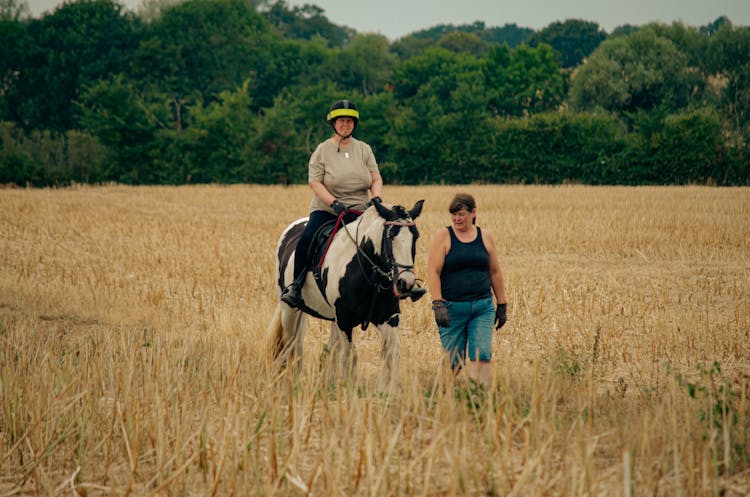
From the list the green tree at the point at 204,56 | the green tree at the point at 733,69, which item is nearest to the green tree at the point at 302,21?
the green tree at the point at 204,56

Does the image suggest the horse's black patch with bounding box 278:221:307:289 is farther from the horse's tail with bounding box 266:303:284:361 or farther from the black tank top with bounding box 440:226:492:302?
the black tank top with bounding box 440:226:492:302

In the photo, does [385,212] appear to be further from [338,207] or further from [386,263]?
[338,207]

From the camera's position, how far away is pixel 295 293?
25.8 ft

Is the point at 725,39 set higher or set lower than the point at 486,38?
lower

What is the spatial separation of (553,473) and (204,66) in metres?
78.9

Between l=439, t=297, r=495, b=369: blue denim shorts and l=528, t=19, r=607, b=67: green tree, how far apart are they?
118m

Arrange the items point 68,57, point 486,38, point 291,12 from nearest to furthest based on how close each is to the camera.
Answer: point 68,57 < point 291,12 < point 486,38

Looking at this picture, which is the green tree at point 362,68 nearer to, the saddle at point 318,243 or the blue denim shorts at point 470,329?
the saddle at point 318,243

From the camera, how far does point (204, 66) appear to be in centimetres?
7888

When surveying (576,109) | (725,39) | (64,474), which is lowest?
(64,474)

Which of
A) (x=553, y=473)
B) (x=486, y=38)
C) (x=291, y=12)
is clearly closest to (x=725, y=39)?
(x=553, y=473)

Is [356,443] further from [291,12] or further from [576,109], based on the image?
[291,12]

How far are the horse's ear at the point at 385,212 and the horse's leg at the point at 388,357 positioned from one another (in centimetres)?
101

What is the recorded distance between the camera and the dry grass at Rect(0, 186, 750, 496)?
484 centimetres
